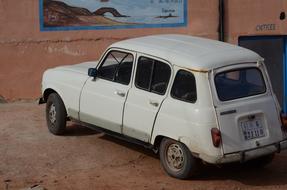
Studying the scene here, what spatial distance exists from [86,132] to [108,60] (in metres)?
1.59

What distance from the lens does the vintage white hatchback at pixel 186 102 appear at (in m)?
7.81

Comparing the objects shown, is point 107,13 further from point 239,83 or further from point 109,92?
point 239,83

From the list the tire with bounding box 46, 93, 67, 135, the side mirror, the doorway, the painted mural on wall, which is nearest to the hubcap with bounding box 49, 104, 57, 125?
the tire with bounding box 46, 93, 67, 135

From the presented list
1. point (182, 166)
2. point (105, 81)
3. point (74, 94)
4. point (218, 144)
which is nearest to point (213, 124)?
point (218, 144)

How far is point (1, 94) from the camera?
12.9m

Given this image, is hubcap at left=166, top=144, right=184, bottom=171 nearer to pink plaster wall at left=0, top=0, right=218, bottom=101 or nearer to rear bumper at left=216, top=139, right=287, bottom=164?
rear bumper at left=216, top=139, right=287, bottom=164

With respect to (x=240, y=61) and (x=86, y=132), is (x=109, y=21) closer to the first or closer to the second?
(x=86, y=132)

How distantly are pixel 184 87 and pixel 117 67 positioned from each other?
1.39 meters

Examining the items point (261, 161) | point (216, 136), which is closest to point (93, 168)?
point (216, 136)

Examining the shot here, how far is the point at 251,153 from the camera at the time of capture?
26.0 feet

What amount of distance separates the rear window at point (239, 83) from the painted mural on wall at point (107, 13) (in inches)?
185

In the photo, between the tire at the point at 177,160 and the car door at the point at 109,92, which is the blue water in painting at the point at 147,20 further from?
the tire at the point at 177,160

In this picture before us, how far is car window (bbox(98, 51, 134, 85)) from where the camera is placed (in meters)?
9.01

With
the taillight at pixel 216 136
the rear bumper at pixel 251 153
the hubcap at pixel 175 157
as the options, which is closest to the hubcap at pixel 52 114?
the hubcap at pixel 175 157
